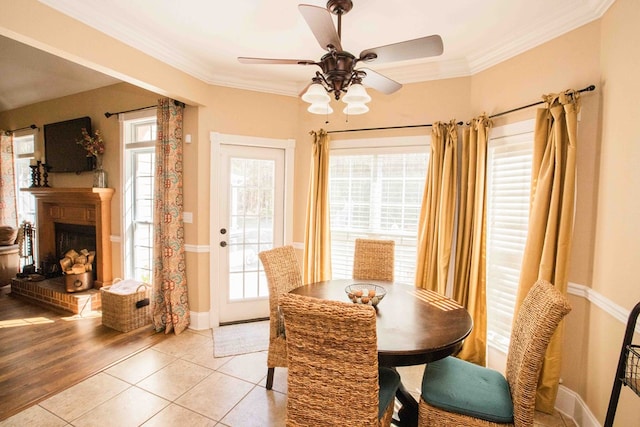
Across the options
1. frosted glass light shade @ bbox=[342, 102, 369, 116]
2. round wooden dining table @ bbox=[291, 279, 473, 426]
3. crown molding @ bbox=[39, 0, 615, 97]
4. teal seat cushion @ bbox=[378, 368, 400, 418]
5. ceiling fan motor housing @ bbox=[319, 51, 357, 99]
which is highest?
crown molding @ bbox=[39, 0, 615, 97]

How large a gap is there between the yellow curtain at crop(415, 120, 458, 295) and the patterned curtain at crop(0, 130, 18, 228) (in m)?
6.42

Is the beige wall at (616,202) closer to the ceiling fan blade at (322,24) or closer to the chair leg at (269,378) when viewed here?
the ceiling fan blade at (322,24)

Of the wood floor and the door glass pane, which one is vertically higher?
the door glass pane

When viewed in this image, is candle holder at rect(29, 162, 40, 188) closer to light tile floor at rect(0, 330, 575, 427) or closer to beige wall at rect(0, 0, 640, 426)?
beige wall at rect(0, 0, 640, 426)

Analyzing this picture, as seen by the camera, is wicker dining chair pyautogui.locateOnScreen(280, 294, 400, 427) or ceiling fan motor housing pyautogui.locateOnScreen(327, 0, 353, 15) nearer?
wicker dining chair pyautogui.locateOnScreen(280, 294, 400, 427)

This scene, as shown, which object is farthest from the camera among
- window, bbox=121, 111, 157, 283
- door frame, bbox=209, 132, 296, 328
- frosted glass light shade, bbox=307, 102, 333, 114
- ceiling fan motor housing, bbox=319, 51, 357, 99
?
window, bbox=121, 111, 157, 283

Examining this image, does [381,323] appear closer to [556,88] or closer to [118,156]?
[556,88]

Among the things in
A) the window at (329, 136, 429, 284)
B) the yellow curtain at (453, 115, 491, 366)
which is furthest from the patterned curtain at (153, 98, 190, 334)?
the yellow curtain at (453, 115, 491, 366)

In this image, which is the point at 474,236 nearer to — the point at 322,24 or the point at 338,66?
the point at 338,66

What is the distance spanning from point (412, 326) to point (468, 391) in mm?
398

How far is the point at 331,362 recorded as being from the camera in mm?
1238

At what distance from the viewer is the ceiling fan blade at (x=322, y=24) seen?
1.32 meters

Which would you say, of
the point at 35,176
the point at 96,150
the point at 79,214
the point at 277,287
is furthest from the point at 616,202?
the point at 35,176

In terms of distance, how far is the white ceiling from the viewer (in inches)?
79.6
